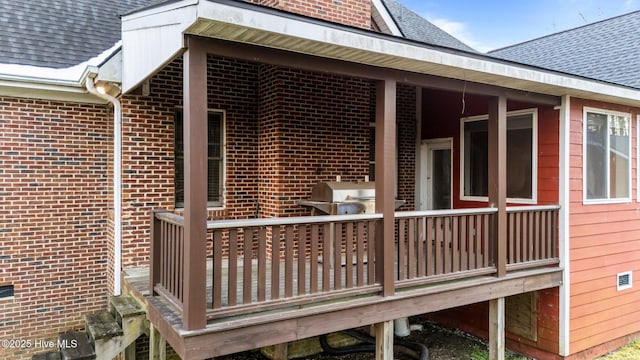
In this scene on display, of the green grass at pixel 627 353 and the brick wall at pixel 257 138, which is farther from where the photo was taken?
the green grass at pixel 627 353

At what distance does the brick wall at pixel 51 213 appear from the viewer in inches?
215

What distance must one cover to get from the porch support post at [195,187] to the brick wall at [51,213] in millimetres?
3131

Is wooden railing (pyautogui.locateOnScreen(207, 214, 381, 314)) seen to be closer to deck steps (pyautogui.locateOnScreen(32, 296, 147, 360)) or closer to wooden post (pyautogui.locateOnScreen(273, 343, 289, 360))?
deck steps (pyautogui.locateOnScreen(32, 296, 147, 360))

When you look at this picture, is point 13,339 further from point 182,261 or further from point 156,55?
point 156,55

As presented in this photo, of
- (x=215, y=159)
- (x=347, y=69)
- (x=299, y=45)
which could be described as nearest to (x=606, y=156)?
(x=347, y=69)

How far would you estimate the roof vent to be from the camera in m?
6.70

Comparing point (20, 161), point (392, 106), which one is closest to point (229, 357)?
point (20, 161)

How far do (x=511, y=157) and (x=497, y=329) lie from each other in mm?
2530

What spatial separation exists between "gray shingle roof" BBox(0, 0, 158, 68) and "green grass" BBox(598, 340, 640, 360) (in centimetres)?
857

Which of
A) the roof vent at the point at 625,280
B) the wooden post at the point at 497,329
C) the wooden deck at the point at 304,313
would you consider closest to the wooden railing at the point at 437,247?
the wooden deck at the point at 304,313

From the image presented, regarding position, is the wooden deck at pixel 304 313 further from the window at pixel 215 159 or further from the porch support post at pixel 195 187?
the window at pixel 215 159

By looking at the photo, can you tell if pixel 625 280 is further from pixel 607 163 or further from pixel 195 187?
pixel 195 187

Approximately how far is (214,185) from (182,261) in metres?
2.78

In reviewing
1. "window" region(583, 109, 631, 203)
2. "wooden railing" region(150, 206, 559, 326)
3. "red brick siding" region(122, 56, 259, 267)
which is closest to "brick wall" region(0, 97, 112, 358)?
"red brick siding" region(122, 56, 259, 267)
